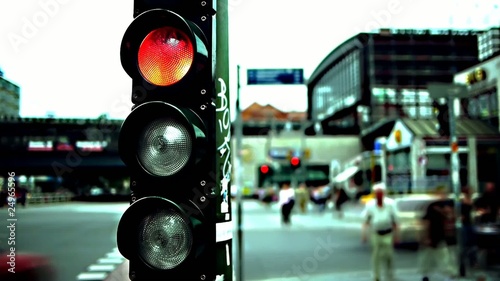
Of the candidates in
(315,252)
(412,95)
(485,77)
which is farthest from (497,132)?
(412,95)

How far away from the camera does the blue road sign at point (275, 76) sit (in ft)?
20.7

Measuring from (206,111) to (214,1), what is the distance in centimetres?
43

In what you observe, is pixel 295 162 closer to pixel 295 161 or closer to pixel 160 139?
pixel 295 161

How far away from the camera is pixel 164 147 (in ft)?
6.74

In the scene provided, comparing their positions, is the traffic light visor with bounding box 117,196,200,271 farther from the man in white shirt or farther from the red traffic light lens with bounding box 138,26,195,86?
the man in white shirt

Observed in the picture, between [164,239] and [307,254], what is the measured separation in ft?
43.0

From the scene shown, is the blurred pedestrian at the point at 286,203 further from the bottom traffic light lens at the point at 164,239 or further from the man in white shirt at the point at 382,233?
the bottom traffic light lens at the point at 164,239

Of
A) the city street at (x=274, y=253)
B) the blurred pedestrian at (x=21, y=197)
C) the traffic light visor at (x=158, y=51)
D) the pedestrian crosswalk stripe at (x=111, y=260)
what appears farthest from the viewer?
the pedestrian crosswalk stripe at (x=111, y=260)

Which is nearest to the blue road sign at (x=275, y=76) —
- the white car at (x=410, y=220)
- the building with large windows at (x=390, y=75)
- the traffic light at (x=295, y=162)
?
the white car at (x=410, y=220)

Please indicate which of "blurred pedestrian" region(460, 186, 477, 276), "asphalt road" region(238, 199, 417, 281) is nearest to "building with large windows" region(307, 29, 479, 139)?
"asphalt road" region(238, 199, 417, 281)

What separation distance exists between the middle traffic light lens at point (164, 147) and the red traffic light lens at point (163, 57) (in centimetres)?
16

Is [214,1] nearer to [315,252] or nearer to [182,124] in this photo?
[182,124]

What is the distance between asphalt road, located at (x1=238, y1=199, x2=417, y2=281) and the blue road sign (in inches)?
219

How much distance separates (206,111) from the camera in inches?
80.5
